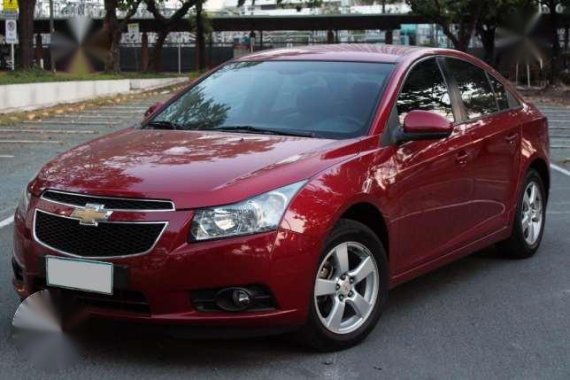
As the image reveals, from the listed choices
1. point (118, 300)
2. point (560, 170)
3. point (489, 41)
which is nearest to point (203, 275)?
point (118, 300)

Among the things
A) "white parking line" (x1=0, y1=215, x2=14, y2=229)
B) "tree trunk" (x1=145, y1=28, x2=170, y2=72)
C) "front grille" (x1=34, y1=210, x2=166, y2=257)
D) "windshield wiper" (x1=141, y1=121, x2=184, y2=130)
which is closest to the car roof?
"windshield wiper" (x1=141, y1=121, x2=184, y2=130)

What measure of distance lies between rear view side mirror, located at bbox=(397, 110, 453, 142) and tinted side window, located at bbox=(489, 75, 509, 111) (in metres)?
1.58

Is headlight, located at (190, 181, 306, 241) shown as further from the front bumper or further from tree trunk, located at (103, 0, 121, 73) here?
tree trunk, located at (103, 0, 121, 73)

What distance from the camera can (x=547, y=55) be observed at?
39.8m

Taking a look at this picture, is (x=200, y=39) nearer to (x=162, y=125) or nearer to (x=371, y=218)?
(x=162, y=125)

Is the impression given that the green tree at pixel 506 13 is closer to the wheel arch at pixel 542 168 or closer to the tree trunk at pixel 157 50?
the tree trunk at pixel 157 50

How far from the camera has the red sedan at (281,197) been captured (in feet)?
11.8

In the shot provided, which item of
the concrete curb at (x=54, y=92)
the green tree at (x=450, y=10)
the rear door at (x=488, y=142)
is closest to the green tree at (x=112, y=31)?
the concrete curb at (x=54, y=92)

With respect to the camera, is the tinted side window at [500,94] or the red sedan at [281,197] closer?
the red sedan at [281,197]

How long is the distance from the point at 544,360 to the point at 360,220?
1167 mm

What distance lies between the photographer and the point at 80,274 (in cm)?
366

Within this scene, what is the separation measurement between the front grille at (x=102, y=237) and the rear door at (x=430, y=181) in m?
1.49

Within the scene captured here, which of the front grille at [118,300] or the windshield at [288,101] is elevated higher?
the windshield at [288,101]

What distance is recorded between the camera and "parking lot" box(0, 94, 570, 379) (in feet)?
12.5
